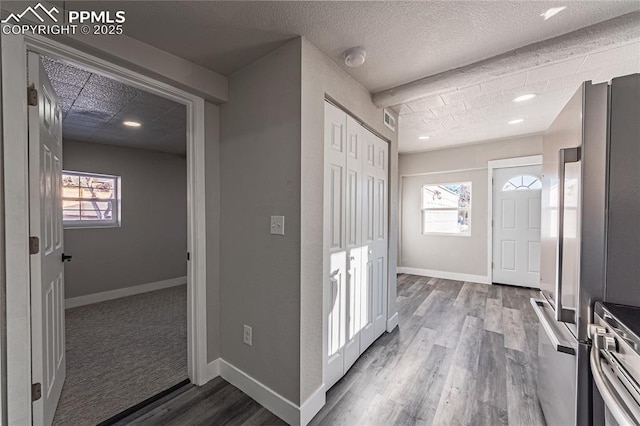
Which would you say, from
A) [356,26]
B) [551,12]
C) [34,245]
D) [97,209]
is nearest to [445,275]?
[551,12]

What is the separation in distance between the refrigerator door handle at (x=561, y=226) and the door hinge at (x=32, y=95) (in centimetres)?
262

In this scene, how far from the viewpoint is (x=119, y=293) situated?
3982 millimetres

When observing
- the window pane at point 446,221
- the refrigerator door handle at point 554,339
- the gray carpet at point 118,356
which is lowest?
the gray carpet at point 118,356

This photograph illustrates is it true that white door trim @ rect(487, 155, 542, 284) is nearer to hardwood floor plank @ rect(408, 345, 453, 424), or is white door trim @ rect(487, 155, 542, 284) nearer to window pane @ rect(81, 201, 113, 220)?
hardwood floor plank @ rect(408, 345, 453, 424)

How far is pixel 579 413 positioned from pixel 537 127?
399 cm

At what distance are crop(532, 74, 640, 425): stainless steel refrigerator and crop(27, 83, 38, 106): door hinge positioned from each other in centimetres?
261

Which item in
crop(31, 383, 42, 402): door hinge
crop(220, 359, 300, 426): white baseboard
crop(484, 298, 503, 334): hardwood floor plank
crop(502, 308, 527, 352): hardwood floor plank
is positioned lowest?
crop(484, 298, 503, 334): hardwood floor plank

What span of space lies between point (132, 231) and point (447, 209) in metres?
5.64

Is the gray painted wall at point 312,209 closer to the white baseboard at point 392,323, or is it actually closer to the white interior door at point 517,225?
the white baseboard at point 392,323

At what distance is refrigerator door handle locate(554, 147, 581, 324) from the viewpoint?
1.14 meters

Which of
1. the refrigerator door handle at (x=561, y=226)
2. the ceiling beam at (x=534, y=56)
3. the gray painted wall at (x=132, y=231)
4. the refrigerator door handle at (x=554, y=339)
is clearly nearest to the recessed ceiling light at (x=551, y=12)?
the ceiling beam at (x=534, y=56)

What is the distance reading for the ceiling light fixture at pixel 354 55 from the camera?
1714 mm

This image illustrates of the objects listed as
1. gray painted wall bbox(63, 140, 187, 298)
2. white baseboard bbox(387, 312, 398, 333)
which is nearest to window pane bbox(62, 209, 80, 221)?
gray painted wall bbox(63, 140, 187, 298)

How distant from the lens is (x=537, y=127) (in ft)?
12.3
